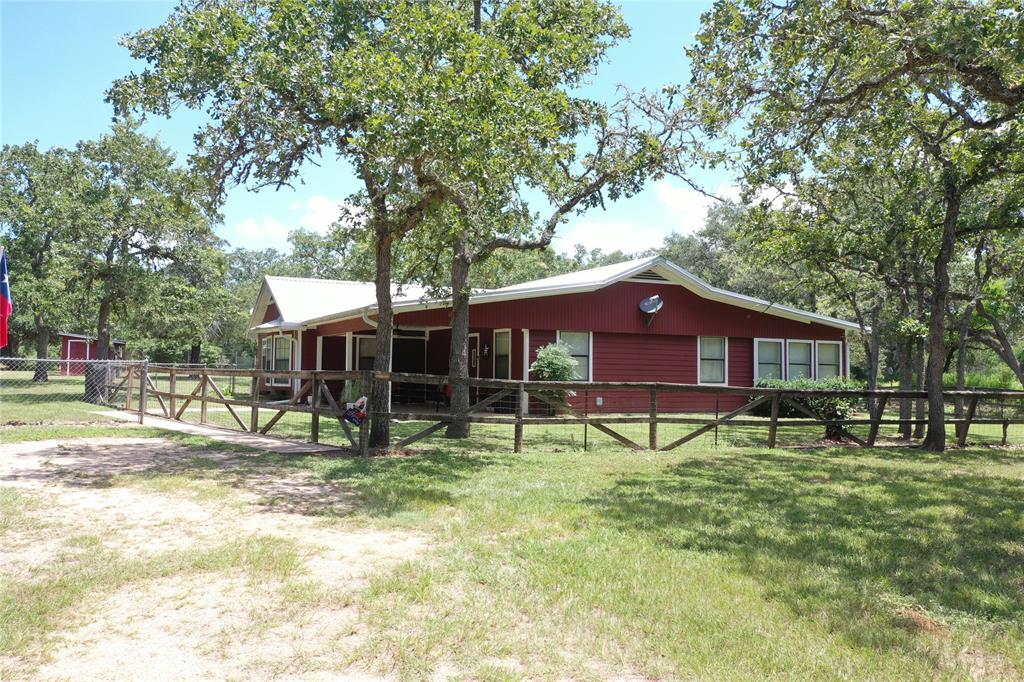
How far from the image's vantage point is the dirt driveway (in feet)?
10.6

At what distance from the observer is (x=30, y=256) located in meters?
30.6

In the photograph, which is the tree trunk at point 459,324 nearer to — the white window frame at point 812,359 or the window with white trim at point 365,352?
the window with white trim at point 365,352

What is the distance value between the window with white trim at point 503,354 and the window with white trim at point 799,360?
9.13m

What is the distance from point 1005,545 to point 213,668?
5636mm

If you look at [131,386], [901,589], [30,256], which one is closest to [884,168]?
[901,589]

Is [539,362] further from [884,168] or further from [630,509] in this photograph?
[630,509]

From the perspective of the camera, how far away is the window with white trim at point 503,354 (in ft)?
61.8

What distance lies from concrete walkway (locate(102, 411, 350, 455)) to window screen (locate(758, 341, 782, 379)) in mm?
15111

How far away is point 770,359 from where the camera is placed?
21.5 meters

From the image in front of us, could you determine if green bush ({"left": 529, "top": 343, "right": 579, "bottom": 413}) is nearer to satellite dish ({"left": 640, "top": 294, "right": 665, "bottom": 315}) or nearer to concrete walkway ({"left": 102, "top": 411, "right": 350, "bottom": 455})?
satellite dish ({"left": 640, "top": 294, "right": 665, "bottom": 315})

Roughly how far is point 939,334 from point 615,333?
8.73 m

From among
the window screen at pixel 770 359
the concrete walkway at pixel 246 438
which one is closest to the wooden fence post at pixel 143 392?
the concrete walkway at pixel 246 438

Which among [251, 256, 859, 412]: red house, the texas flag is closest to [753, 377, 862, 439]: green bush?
[251, 256, 859, 412]: red house

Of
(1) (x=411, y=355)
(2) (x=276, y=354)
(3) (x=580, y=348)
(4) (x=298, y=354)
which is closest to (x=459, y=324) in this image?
(3) (x=580, y=348)
